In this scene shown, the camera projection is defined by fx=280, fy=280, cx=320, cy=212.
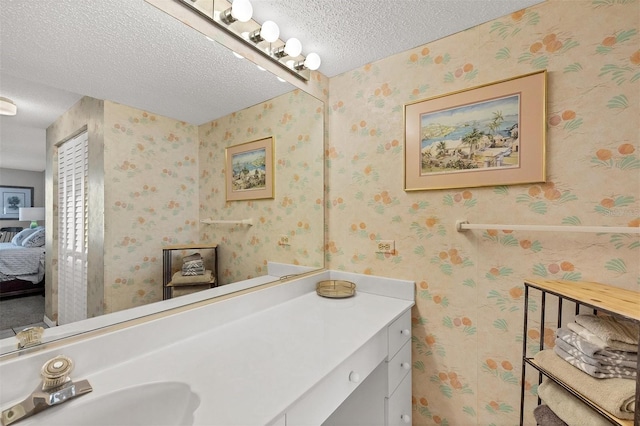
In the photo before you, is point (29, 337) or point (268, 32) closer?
point (29, 337)

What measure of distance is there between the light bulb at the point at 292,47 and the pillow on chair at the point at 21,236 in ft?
3.97

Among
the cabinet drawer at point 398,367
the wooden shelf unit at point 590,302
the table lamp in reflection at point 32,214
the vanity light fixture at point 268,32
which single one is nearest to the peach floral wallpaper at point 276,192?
the vanity light fixture at point 268,32

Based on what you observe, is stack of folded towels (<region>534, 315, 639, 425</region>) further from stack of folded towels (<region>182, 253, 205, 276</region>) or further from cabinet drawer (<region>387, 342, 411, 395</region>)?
stack of folded towels (<region>182, 253, 205, 276</region>)

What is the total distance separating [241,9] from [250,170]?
2.11 ft

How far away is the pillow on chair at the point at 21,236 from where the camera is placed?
0.71 m

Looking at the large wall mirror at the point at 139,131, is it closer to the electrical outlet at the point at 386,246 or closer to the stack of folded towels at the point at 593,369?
the electrical outlet at the point at 386,246

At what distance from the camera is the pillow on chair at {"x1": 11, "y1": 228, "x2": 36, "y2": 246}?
0.71 metres

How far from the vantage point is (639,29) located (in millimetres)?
989

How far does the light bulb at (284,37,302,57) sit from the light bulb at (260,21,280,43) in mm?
118

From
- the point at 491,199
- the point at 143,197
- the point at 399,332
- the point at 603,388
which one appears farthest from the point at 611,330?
the point at 143,197

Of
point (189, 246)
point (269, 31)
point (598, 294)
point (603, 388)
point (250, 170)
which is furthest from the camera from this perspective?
point (250, 170)

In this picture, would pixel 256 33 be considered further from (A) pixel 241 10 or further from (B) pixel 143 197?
(B) pixel 143 197

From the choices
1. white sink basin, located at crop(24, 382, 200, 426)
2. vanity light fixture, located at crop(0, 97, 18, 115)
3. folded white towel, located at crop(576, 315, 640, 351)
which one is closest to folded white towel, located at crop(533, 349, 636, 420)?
folded white towel, located at crop(576, 315, 640, 351)

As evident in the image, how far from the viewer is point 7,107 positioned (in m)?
0.70
